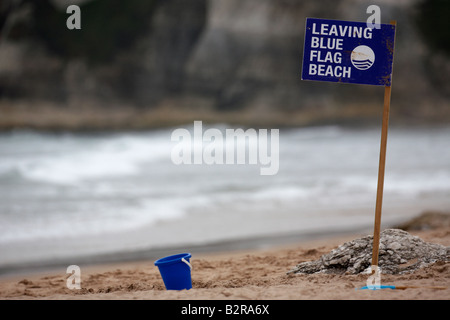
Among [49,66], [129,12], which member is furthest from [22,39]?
[129,12]

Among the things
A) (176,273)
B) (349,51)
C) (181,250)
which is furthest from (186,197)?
(349,51)

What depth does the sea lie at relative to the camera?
7.23m

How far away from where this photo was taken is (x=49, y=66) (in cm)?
3200

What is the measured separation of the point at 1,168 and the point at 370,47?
1224 centimetres

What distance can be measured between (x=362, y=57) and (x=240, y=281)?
6.67 ft

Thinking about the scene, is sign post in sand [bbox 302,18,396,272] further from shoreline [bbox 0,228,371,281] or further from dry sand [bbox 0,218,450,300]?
shoreline [bbox 0,228,371,281]

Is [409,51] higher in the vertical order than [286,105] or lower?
higher

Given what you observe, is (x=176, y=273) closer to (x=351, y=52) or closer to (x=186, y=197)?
(x=351, y=52)

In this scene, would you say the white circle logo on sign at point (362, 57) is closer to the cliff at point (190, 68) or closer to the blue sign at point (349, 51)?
the blue sign at point (349, 51)

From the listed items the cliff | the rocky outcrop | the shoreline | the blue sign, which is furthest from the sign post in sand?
the cliff

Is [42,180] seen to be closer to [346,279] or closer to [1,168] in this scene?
[1,168]

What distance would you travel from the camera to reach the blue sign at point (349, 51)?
3951mm

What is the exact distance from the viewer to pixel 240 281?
4508 mm

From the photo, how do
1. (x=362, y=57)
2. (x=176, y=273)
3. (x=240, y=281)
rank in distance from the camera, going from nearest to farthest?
(x=362, y=57), (x=176, y=273), (x=240, y=281)
